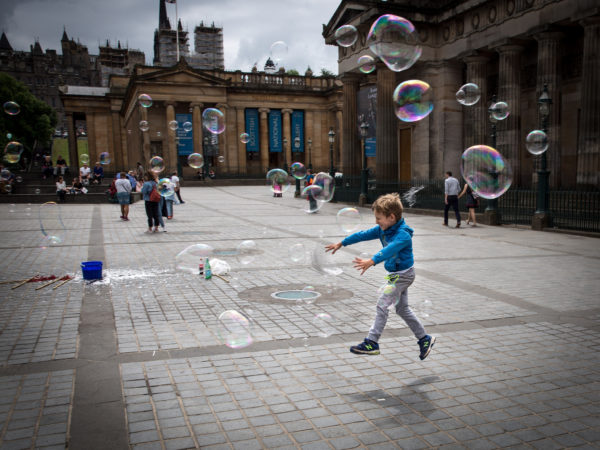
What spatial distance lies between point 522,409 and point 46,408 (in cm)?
370

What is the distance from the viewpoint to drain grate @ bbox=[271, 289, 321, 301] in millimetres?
7078

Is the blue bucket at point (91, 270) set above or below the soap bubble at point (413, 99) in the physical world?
below

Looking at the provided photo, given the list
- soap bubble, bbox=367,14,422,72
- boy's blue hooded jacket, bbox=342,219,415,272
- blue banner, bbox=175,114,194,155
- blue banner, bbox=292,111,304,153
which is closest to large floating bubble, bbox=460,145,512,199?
soap bubble, bbox=367,14,422,72

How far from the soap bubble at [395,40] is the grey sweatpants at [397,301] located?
7555mm

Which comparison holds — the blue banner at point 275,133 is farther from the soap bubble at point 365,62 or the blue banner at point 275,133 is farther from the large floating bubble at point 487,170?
the large floating bubble at point 487,170

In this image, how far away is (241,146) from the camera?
211 feet

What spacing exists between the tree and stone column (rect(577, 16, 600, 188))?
65.3 meters

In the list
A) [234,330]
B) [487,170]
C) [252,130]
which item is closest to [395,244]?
[234,330]

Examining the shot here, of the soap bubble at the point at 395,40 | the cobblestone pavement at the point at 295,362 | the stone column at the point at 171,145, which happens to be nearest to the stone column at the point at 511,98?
the soap bubble at the point at 395,40

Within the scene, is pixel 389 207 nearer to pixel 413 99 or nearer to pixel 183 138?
pixel 413 99

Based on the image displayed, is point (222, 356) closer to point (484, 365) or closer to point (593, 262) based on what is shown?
point (484, 365)

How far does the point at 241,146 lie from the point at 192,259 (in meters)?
55.9

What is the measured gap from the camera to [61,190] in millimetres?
28109

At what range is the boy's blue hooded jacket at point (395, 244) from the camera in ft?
14.0
